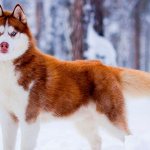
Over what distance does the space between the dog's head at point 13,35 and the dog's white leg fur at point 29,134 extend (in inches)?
27.5

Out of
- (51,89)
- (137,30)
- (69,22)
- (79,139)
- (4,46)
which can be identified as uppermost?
(4,46)

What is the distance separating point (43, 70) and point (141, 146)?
168 cm

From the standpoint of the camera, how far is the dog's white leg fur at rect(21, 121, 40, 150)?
4.34 meters

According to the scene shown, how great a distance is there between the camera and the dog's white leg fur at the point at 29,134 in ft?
14.2

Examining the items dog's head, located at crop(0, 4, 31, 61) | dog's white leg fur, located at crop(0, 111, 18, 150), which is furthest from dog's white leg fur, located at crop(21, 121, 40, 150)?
dog's head, located at crop(0, 4, 31, 61)

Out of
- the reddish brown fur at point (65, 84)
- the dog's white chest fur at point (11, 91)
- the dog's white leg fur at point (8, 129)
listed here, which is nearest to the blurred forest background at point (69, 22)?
the reddish brown fur at point (65, 84)

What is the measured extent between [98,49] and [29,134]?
6.23 meters

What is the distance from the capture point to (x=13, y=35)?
4.20m

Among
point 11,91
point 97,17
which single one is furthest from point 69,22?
point 11,91

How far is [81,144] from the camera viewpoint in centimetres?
564

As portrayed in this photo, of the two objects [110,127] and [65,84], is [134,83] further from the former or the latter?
[65,84]

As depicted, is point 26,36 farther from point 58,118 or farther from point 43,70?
point 58,118

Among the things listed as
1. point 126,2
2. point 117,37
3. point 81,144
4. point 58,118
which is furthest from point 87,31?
point 117,37

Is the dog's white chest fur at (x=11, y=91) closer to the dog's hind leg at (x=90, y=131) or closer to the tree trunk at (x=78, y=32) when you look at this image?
the dog's hind leg at (x=90, y=131)
